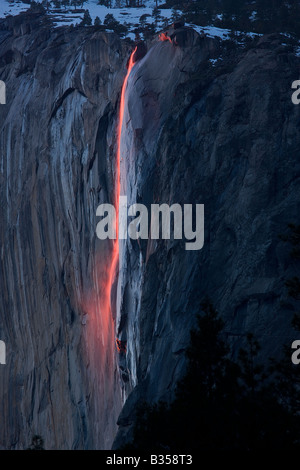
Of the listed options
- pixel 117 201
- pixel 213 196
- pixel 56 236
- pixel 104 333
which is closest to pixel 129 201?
pixel 117 201

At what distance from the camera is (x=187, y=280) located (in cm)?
3647

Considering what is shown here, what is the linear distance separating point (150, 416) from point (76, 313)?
29.3 metres

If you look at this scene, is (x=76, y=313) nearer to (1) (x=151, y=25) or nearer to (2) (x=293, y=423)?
(1) (x=151, y=25)

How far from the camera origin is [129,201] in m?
45.3

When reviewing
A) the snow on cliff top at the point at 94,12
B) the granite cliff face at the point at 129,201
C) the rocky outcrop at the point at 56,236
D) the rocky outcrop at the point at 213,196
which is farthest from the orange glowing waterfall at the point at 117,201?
the snow on cliff top at the point at 94,12

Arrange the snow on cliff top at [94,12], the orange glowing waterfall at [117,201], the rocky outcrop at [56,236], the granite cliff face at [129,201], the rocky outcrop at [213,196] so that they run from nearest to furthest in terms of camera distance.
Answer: the rocky outcrop at [213,196] → the granite cliff face at [129,201] → the orange glowing waterfall at [117,201] → the rocky outcrop at [56,236] → the snow on cliff top at [94,12]

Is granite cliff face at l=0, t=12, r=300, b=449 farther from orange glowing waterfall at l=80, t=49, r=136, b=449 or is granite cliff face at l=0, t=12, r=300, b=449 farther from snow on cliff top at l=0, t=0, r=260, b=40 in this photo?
snow on cliff top at l=0, t=0, r=260, b=40

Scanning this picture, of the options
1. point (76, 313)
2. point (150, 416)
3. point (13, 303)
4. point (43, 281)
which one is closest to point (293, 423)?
point (150, 416)

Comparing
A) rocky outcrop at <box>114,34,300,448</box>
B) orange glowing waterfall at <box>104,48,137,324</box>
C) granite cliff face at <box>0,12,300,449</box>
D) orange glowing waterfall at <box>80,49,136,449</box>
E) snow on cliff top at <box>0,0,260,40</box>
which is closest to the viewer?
rocky outcrop at <box>114,34,300,448</box>

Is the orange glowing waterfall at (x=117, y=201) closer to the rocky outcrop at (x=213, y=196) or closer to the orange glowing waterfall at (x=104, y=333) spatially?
the orange glowing waterfall at (x=104, y=333)

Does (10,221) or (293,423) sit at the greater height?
(10,221)

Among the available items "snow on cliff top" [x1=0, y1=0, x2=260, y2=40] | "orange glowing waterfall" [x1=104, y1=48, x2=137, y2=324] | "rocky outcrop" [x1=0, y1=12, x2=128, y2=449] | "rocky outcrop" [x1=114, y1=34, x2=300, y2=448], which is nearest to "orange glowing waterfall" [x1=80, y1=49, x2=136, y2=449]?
"orange glowing waterfall" [x1=104, y1=48, x2=137, y2=324]

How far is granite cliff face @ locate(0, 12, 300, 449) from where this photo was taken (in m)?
35.5

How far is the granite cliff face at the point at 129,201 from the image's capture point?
3547 centimetres
